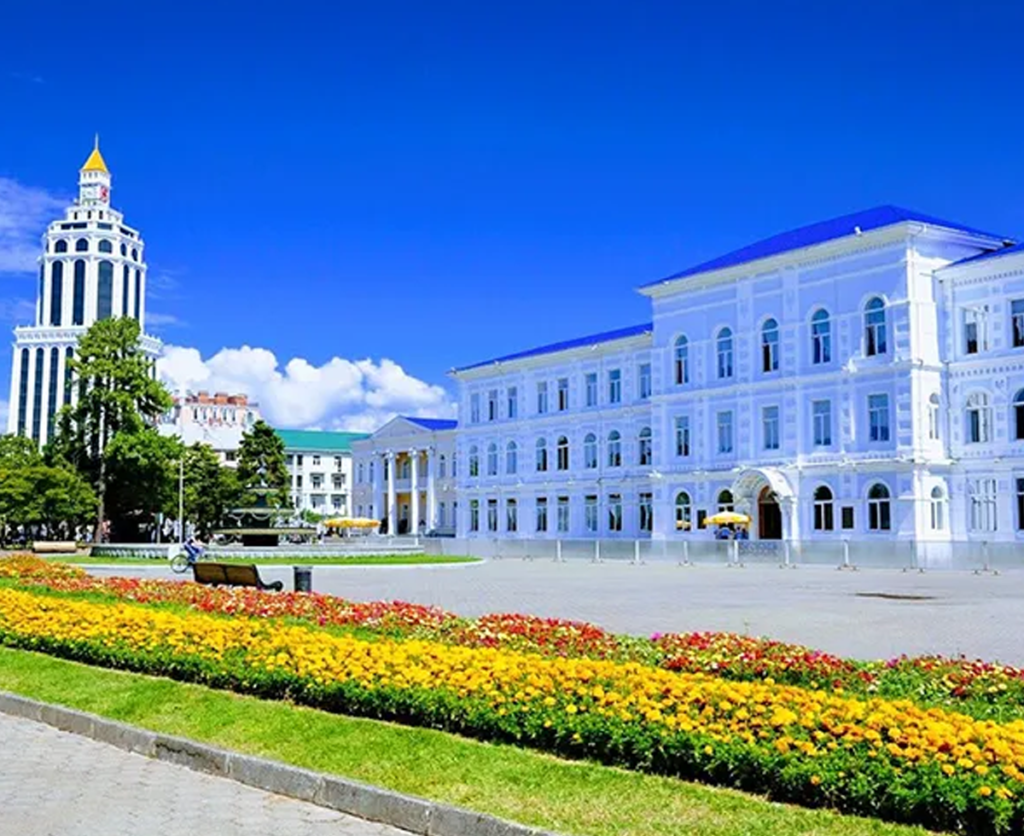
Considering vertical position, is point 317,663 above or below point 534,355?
below

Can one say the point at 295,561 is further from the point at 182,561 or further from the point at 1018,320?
the point at 1018,320

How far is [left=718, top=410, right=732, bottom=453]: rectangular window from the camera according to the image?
54.8 m

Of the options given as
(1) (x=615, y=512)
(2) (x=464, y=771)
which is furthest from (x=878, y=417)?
(2) (x=464, y=771)

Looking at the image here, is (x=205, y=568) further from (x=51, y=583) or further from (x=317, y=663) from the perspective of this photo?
(x=317, y=663)

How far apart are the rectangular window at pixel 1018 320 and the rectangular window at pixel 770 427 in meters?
11.0

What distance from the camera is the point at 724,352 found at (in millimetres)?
55312

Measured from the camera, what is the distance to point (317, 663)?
34.2ft

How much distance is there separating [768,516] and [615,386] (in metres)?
15.8

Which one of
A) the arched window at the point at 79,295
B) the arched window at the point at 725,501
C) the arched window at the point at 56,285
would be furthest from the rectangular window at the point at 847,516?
the arched window at the point at 56,285

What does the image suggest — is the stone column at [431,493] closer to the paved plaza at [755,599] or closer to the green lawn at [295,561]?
the green lawn at [295,561]

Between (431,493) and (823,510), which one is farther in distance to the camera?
(431,493)

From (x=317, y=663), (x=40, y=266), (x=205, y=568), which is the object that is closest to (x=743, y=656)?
(x=317, y=663)

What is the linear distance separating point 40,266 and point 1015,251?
14008cm

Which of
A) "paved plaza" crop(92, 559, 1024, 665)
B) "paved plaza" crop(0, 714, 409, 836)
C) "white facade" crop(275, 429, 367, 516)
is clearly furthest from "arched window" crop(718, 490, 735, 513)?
"white facade" crop(275, 429, 367, 516)
